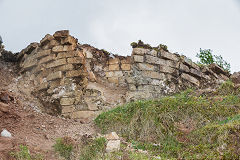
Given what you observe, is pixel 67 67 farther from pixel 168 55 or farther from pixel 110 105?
pixel 168 55

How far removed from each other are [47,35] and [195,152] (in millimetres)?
4909

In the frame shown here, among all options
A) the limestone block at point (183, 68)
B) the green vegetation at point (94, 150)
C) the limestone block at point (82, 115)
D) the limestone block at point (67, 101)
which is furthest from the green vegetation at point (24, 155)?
the limestone block at point (183, 68)

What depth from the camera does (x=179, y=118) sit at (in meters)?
6.91

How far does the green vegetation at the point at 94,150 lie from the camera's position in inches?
211

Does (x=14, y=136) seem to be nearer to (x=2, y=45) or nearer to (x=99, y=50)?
(x=99, y=50)

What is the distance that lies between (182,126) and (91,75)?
9.40 feet

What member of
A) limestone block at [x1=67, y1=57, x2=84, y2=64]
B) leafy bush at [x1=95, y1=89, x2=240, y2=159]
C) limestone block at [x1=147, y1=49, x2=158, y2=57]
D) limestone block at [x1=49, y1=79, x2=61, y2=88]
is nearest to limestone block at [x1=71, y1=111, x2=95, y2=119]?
leafy bush at [x1=95, y1=89, x2=240, y2=159]

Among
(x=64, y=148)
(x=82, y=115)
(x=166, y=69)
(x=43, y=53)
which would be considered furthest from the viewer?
(x=166, y=69)

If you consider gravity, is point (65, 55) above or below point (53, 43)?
below

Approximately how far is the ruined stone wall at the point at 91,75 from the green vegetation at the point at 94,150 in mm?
2389

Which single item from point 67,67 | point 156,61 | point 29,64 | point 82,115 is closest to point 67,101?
point 82,115

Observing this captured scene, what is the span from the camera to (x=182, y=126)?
670 centimetres

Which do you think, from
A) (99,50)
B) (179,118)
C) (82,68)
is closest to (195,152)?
(179,118)

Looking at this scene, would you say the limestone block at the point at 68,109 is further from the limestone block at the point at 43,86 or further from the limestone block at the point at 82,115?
the limestone block at the point at 43,86
